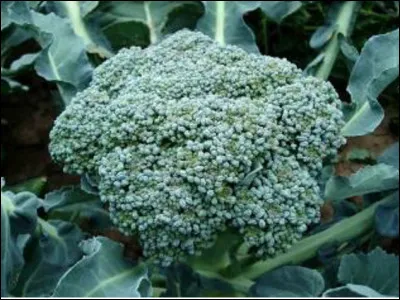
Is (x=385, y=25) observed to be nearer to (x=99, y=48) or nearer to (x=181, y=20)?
(x=181, y=20)

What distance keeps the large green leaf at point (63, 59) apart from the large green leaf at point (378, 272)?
0.47 meters

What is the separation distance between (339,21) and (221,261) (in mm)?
486

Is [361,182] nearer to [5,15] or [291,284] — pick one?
[291,284]

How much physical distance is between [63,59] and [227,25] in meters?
0.27

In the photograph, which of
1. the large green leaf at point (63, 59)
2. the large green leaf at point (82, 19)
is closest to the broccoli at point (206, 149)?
the large green leaf at point (63, 59)

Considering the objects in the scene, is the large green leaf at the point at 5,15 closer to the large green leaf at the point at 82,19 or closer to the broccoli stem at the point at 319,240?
the large green leaf at the point at 82,19

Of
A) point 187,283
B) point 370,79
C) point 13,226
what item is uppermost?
point 370,79

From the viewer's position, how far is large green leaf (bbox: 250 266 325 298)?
1.13m

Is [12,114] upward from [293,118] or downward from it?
downward

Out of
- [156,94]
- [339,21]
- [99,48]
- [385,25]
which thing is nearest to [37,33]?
[99,48]

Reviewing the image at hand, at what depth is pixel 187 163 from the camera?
3.48 ft

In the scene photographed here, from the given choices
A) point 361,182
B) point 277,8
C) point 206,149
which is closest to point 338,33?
point 277,8

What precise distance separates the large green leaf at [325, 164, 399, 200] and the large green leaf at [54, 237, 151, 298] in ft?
0.94

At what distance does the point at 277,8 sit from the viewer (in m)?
1.48
